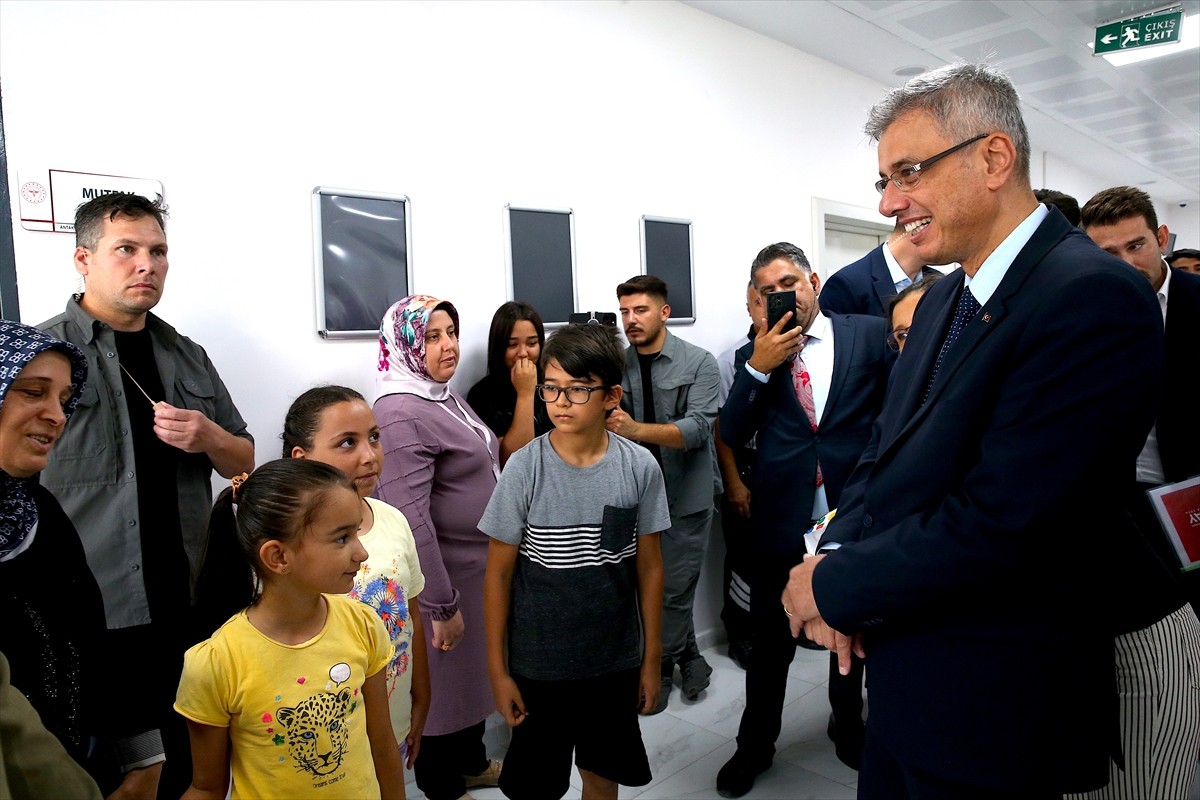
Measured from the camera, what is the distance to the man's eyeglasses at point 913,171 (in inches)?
46.3

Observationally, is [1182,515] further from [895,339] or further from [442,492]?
[442,492]

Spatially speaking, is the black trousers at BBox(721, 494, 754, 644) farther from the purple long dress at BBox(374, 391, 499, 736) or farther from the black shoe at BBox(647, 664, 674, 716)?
the purple long dress at BBox(374, 391, 499, 736)

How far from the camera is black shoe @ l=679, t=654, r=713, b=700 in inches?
122

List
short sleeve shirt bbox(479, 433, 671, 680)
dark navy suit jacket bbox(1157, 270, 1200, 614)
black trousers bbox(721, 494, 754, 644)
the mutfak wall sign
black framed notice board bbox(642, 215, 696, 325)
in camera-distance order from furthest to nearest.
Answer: black framed notice board bbox(642, 215, 696, 325), black trousers bbox(721, 494, 754, 644), the mutfak wall sign, short sleeve shirt bbox(479, 433, 671, 680), dark navy suit jacket bbox(1157, 270, 1200, 614)

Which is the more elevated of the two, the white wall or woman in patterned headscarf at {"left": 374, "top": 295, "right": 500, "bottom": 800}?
the white wall

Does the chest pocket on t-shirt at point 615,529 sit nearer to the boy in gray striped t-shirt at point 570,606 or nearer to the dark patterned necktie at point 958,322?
the boy in gray striped t-shirt at point 570,606

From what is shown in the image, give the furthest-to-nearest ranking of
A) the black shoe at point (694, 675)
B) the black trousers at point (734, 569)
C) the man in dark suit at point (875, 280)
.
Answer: the black trousers at point (734, 569) < the black shoe at point (694, 675) < the man in dark suit at point (875, 280)

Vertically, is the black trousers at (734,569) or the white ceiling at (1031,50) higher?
the white ceiling at (1031,50)

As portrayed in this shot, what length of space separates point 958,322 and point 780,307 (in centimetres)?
106

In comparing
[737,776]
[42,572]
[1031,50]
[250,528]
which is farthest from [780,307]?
[1031,50]

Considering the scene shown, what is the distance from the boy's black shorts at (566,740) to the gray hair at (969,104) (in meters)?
1.34

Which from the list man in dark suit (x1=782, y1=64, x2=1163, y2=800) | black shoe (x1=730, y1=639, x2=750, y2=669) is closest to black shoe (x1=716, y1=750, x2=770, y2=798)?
black shoe (x1=730, y1=639, x2=750, y2=669)

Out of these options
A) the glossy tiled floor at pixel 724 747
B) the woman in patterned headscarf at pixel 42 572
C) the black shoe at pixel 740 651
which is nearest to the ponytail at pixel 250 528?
the woman in patterned headscarf at pixel 42 572

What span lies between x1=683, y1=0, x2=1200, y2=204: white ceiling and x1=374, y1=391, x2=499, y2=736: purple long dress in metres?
2.63
